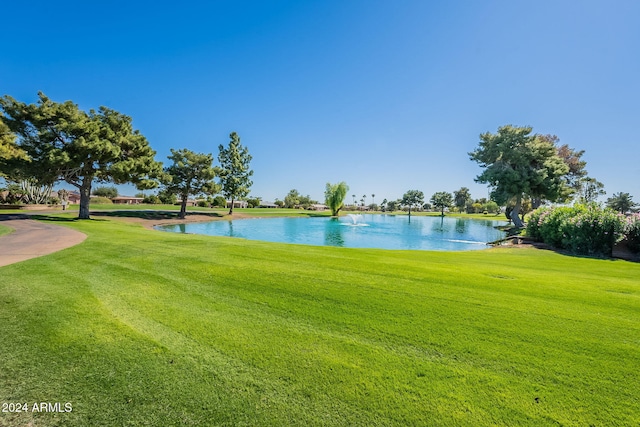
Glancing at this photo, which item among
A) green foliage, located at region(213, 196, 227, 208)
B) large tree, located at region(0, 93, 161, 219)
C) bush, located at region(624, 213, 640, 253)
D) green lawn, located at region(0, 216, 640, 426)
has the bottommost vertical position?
green lawn, located at region(0, 216, 640, 426)

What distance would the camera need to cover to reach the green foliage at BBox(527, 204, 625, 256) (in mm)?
11242

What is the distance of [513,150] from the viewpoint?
28.6m

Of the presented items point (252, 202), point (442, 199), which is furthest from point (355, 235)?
point (442, 199)

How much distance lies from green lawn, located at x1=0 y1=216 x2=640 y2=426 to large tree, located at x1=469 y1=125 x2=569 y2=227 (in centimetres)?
2739

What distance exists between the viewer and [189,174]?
35.2 meters

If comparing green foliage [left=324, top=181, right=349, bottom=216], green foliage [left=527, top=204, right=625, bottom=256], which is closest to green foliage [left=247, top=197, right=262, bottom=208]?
green foliage [left=324, top=181, right=349, bottom=216]

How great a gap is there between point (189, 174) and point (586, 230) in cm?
3746

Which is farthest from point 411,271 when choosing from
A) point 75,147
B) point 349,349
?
point 75,147

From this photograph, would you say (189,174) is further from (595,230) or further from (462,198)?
(462,198)

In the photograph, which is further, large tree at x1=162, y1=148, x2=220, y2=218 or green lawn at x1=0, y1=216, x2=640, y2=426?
large tree at x1=162, y1=148, x2=220, y2=218

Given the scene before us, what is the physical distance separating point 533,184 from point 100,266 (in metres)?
35.9

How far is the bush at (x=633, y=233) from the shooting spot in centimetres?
1144

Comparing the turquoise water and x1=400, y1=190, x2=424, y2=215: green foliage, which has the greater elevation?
x1=400, y1=190, x2=424, y2=215: green foliage

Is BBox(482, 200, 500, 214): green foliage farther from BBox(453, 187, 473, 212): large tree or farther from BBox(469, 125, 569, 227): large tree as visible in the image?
BBox(469, 125, 569, 227): large tree
